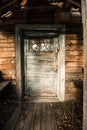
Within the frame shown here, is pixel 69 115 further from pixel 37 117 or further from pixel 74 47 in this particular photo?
pixel 74 47

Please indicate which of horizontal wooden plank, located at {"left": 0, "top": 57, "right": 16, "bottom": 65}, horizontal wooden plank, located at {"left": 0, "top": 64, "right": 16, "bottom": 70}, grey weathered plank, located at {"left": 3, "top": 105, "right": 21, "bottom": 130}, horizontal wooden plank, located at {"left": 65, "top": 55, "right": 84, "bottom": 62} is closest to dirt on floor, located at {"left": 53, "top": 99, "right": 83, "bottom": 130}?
grey weathered plank, located at {"left": 3, "top": 105, "right": 21, "bottom": 130}

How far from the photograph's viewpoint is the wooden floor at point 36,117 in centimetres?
499

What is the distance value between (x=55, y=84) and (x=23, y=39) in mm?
1841

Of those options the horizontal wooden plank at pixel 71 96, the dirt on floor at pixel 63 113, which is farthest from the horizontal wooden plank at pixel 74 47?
the dirt on floor at pixel 63 113

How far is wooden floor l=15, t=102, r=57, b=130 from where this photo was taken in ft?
16.4

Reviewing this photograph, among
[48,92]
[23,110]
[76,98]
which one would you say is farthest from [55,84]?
[23,110]

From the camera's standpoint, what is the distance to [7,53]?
684cm

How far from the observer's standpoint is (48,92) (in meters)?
7.29

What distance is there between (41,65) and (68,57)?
3.15ft

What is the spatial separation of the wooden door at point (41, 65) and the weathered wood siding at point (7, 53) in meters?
0.49

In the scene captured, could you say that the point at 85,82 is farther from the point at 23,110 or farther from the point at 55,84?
the point at 55,84

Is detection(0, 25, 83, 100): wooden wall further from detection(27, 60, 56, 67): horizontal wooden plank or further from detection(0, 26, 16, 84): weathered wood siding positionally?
detection(27, 60, 56, 67): horizontal wooden plank

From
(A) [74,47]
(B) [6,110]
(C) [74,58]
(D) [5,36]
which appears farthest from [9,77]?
(A) [74,47]

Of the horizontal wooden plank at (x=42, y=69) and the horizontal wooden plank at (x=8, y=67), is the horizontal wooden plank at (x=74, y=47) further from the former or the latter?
the horizontal wooden plank at (x=8, y=67)
